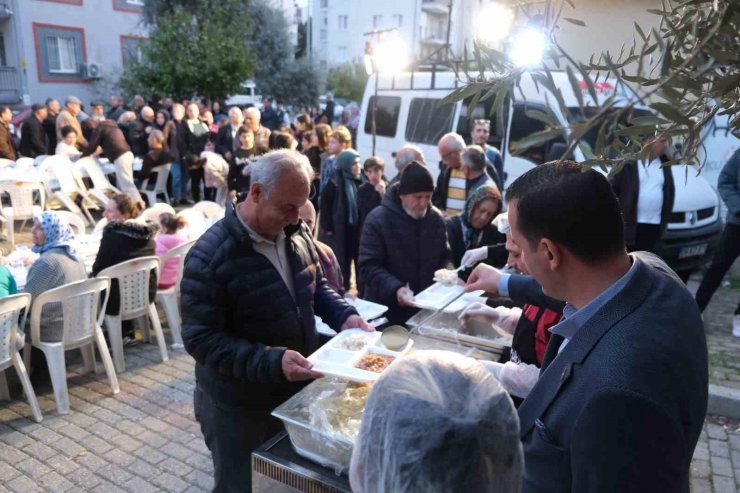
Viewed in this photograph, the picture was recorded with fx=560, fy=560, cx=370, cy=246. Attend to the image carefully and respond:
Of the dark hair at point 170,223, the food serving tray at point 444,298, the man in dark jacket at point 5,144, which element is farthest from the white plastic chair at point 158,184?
the food serving tray at point 444,298

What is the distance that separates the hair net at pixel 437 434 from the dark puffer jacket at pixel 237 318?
1.30m

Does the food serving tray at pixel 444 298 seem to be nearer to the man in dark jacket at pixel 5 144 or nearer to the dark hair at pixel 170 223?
the dark hair at pixel 170 223

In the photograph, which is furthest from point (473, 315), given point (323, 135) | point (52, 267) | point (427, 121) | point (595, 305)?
point (427, 121)

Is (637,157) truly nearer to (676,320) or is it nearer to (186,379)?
(676,320)

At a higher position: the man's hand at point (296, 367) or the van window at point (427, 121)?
the van window at point (427, 121)

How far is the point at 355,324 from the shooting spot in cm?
280

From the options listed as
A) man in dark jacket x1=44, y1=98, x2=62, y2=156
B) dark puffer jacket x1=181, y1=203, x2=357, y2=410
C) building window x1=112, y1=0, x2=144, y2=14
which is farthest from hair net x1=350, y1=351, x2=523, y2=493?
building window x1=112, y1=0, x2=144, y2=14

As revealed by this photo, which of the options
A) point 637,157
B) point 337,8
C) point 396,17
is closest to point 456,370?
point 637,157

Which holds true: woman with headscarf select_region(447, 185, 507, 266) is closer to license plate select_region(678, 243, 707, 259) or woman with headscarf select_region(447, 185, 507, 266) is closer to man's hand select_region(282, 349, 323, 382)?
man's hand select_region(282, 349, 323, 382)

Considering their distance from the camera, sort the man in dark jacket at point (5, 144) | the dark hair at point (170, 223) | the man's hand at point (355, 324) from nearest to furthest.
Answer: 1. the man's hand at point (355, 324)
2. the dark hair at point (170, 223)
3. the man in dark jacket at point (5, 144)

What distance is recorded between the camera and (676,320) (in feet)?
4.18

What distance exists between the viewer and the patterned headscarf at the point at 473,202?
4.14 m

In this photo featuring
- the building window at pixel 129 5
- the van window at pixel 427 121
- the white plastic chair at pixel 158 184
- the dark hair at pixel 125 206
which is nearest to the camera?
the dark hair at pixel 125 206

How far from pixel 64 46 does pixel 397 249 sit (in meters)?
24.2
